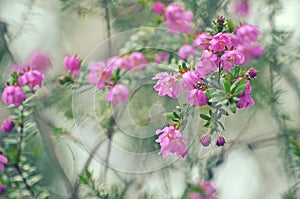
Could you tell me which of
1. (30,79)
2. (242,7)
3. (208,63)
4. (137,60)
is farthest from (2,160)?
(242,7)

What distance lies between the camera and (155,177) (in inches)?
84.4

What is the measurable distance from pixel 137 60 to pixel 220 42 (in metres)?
0.70

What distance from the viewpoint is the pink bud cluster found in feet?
7.33

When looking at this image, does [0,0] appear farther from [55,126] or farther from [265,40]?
[265,40]

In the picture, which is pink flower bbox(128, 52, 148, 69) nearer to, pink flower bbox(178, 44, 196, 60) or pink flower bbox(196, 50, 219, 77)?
pink flower bbox(178, 44, 196, 60)

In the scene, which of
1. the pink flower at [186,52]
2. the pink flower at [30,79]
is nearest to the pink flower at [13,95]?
the pink flower at [30,79]

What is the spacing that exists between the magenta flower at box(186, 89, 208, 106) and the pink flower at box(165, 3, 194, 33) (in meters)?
0.86

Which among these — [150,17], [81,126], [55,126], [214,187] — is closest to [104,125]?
[81,126]

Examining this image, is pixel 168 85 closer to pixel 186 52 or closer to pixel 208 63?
pixel 208 63

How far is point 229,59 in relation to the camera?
1.40 meters

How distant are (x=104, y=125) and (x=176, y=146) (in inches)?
A: 23.6

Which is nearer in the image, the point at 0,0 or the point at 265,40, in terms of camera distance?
the point at 265,40

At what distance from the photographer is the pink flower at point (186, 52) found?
82.8 inches

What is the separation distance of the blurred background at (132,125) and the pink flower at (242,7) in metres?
0.02
